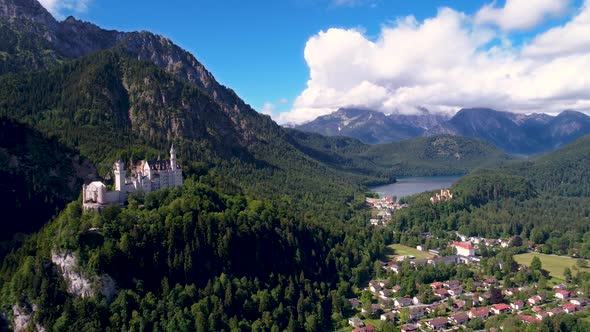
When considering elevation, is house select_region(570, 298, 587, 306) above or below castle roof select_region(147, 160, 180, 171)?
below

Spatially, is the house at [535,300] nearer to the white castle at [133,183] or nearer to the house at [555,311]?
the house at [555,311]

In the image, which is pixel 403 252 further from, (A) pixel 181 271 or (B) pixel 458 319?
(A) pixel 181 271

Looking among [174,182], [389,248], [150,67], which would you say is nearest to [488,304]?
[389,248]

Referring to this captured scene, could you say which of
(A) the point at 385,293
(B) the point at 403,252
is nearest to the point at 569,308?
(A) the point at 385,293

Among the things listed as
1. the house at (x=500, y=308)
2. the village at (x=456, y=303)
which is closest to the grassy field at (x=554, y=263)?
the village at (x=456, y=303)

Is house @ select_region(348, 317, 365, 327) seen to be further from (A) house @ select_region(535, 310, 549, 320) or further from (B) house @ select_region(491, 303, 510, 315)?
(A) house @ select_region(535, 310, 549, 320)

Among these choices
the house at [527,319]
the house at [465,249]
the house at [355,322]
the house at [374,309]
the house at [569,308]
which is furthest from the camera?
the house at [465,249]

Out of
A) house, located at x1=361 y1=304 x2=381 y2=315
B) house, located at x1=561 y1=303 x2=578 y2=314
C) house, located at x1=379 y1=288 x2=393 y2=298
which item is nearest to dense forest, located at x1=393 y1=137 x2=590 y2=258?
house, located at x1=379 y1=288 x2=393 y2=298
